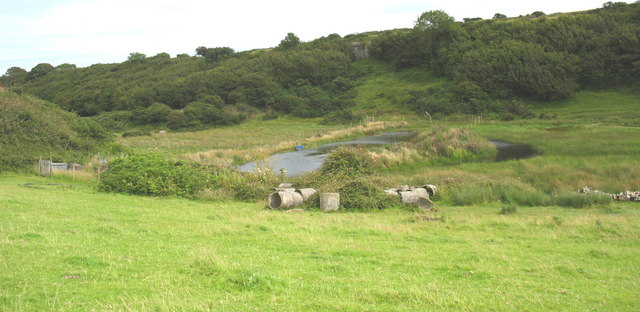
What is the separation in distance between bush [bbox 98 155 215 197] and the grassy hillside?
37.2 feet

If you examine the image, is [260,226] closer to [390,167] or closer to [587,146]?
[390,167]

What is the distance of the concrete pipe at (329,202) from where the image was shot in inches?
822

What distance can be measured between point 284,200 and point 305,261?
35.3ft

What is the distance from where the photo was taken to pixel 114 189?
24734mm

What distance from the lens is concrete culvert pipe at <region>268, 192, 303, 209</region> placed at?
21.0m

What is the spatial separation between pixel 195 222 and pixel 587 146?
32.7 meters

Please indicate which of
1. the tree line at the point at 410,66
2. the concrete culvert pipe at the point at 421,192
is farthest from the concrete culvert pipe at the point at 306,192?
the tree line at the point at 410,66

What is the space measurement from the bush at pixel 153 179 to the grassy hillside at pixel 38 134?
37.2 ft

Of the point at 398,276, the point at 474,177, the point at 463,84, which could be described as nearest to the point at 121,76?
the point at 463,84

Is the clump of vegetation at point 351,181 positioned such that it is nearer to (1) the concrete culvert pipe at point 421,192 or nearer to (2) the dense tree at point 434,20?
(1) the concrete culvert pipe at point 421,192

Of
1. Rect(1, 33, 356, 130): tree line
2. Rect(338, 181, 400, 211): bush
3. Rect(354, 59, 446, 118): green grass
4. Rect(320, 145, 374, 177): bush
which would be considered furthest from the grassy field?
Rect(1, 33, 356, 130): tree line

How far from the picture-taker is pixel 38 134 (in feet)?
117

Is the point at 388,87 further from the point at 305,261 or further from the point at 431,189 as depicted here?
the point at 305,261

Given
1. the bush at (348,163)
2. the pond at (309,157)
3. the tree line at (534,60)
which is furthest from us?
the tree line at (534,60)
